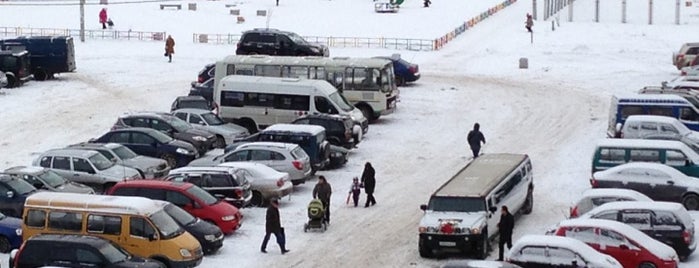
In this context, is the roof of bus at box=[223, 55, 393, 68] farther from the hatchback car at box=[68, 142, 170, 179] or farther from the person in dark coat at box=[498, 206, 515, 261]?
the person in dark coat at box=[498, 206, 515, 261]

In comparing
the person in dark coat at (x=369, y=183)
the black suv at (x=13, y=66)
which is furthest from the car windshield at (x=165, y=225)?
the black suv at (x=13, y=66)

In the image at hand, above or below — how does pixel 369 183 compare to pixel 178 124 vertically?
below

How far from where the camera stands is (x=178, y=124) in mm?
40469

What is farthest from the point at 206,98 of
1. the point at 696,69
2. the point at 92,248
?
the point at 92,248

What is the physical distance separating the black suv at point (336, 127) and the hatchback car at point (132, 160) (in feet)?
18.5

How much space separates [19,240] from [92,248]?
3.78 metres

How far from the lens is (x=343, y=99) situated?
4372 cm

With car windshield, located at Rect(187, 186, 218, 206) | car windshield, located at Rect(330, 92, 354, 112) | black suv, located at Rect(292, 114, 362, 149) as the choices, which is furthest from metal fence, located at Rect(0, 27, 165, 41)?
car windshield, located at Rect(187, 186, 218, 206)

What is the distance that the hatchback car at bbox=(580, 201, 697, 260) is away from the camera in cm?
2811

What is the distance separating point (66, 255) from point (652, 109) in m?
21.3

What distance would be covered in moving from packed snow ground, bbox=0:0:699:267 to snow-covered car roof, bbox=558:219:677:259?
172 centimetres

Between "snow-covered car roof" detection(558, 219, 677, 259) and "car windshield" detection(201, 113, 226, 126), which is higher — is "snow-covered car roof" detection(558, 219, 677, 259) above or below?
below

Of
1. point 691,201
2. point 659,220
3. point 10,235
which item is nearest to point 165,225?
point 10,235

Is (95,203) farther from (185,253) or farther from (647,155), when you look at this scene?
(647,155)
